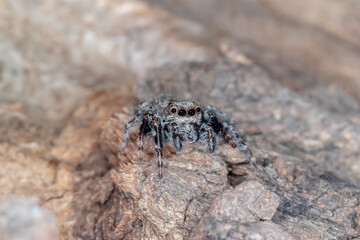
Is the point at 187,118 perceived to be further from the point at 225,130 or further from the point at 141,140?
the point at 141,140

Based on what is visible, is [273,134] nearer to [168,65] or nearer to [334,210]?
[334,210]

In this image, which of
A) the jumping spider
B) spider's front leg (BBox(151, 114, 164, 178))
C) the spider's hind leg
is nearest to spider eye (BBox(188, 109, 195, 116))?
the jumping spider

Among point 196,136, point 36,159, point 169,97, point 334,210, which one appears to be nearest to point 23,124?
point 36,159

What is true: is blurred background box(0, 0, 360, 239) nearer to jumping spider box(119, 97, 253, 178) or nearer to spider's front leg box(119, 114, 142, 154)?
spider's front leg box(119, 114, 142, 154)

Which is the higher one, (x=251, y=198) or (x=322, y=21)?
(x=322, y=21)

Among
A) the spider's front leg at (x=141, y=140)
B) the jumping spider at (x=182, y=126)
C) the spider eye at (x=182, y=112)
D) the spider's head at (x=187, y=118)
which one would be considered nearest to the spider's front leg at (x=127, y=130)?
the jumping spider at (x=182, y=126)

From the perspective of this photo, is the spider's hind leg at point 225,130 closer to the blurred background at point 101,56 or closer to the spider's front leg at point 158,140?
the spider's front leg at point 158,140
